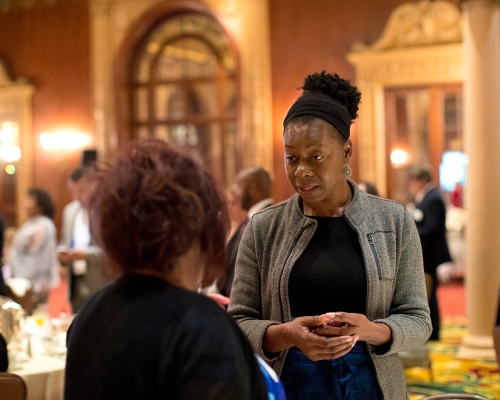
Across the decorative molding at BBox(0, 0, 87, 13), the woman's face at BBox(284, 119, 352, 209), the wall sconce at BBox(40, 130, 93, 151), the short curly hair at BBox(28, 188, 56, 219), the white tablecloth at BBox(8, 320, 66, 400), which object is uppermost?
the decorative molding at BBox(0, 0, 87, 13)

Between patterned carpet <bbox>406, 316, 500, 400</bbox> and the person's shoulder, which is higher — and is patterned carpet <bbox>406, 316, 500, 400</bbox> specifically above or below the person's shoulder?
below

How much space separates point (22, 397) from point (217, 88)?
8.66m

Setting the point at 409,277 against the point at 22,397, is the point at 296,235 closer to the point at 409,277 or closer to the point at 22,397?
the point at 409,277

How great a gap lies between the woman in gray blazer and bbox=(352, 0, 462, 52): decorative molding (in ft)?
25.0

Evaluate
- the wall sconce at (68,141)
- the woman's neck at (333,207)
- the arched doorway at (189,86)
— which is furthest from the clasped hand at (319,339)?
the wall sconce at (68,141)

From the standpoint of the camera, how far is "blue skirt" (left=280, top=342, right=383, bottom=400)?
1.75 meters

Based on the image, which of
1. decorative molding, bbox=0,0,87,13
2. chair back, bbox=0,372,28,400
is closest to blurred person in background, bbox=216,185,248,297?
chair back, bbox=0,372,28,400

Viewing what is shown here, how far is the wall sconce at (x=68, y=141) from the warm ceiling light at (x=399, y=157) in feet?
16.3

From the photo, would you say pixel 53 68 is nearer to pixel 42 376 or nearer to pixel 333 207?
pixel 42 376

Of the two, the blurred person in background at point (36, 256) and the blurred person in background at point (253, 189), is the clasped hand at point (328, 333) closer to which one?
the blurred person in background at point (253, 189)

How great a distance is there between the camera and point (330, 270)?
178cm

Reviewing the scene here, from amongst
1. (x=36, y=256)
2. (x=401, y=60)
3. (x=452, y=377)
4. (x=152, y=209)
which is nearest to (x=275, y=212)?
(x=152, y=209)

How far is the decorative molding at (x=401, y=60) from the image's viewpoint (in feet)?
29.0

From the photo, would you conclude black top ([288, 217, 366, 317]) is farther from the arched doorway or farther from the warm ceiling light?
the arched doorway
